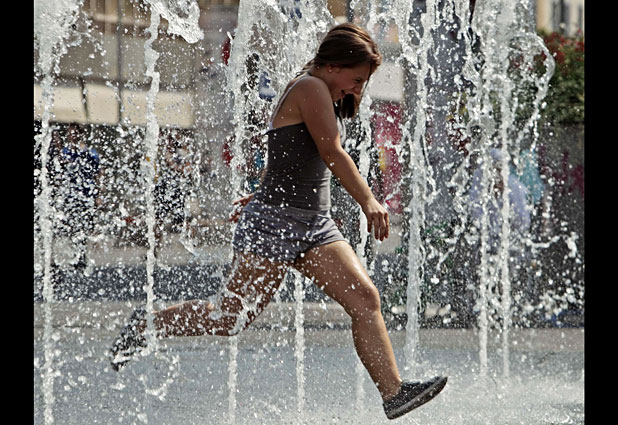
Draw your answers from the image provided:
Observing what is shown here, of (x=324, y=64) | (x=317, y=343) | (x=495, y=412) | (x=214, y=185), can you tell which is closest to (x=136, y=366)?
(x=317, y=343)

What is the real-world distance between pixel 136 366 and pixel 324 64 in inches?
95.9

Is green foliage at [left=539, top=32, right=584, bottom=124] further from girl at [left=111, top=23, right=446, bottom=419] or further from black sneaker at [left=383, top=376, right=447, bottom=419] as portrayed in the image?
black sneaker at [left=383, top=376, right=447, bottom=419]

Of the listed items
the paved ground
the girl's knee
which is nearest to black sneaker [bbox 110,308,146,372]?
the paved ground

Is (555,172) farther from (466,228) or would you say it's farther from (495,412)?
(495,412)

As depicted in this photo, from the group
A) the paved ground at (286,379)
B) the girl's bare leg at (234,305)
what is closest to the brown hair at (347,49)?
the girl's bare leg at (234,305)

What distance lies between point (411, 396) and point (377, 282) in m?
4.70

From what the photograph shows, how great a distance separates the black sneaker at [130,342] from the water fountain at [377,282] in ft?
0.18

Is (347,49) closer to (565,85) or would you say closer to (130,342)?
(130,342)

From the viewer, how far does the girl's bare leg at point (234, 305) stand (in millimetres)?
3154

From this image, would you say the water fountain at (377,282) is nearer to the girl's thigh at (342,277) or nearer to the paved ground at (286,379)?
the paved ground at (286,379)

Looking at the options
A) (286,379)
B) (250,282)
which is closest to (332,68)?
(250,282)

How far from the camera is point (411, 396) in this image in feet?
9.80

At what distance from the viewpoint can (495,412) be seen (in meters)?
3.86

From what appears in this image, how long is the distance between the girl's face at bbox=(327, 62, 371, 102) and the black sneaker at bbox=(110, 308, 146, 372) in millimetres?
1136
